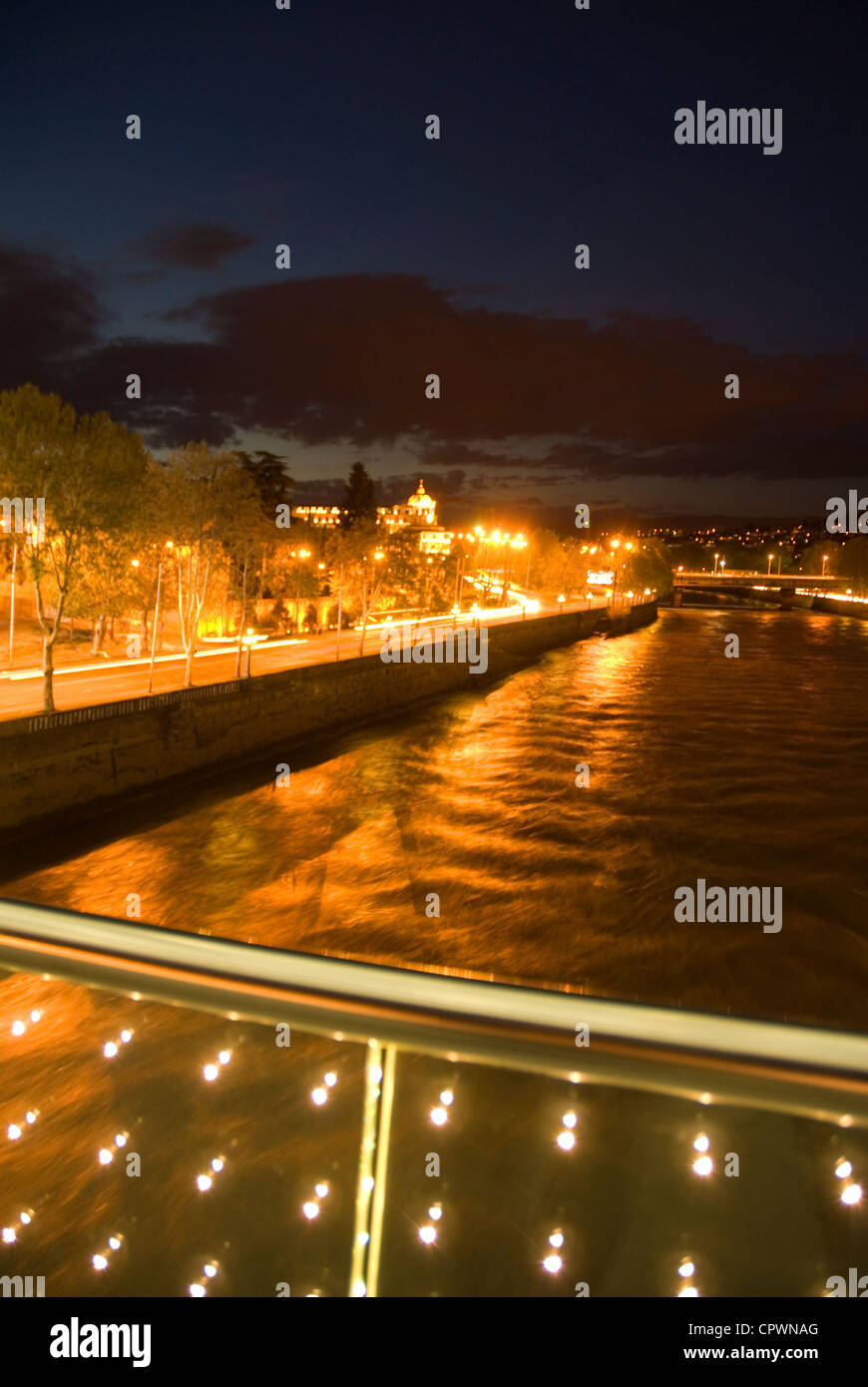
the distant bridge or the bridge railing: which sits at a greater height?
the distant bridge

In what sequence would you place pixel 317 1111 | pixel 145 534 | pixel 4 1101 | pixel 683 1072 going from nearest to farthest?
pixel 683 1072 → pixel 317 1111 → pixel 4 1101 → pixel 145 534

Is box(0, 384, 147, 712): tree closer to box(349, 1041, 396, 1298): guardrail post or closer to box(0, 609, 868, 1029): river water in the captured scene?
box(0, 609, 868, 1029): river water

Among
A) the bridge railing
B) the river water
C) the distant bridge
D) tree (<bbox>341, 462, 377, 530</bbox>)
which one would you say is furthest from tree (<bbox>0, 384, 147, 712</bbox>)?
the distant bridge

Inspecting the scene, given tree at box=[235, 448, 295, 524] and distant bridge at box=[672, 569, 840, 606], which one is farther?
distant bridge at box=[672, 569, 840, 606]

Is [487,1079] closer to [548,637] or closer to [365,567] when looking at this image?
[365,567]

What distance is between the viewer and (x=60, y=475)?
2025 centimetres

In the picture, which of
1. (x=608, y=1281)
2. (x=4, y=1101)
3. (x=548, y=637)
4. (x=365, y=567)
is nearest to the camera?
(x=608, y=1281)

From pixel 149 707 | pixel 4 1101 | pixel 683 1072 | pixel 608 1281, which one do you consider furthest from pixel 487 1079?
pixel 149 707

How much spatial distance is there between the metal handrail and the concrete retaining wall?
53.3 feet

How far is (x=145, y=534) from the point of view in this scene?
27.2 metres

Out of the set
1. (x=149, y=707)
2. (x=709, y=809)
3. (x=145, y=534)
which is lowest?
(x=709, y=809)

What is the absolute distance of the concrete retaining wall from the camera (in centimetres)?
1681

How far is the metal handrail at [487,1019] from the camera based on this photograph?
1254mm
